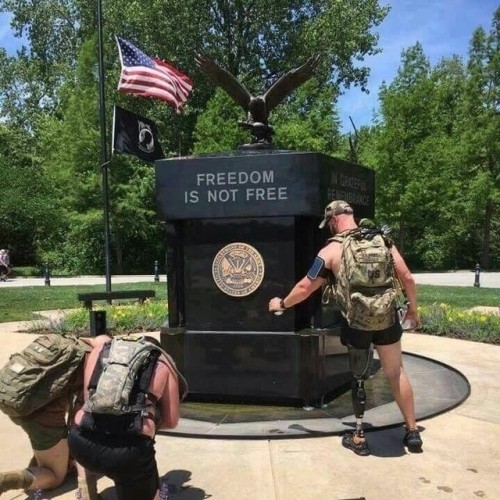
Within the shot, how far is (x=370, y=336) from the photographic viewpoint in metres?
4.02

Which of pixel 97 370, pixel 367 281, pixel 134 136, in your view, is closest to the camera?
pixel 97 370

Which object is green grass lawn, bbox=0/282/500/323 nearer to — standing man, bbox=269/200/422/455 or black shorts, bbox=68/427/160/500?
standing man, bbox=269/200/422/455

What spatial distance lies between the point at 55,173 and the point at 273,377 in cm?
3022

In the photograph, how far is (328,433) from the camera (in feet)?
14.6

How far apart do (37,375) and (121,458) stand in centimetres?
77

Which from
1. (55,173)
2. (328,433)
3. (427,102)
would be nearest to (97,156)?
(55,173)

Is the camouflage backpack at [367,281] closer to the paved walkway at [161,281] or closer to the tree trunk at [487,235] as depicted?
the paved walkway at [161,281]

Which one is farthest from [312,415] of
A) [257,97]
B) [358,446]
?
[257,97]

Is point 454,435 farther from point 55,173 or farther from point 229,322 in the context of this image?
point 55,173

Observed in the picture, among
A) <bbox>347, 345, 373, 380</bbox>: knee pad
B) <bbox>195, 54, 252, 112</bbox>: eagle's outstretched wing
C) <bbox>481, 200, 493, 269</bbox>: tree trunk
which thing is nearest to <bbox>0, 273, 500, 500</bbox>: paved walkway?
<bbox>347, 345, 373, 380</bbox>: knee pad

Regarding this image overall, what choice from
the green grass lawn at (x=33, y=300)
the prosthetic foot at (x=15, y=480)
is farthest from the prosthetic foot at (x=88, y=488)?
the green grass lawn at (x=33, y=300)

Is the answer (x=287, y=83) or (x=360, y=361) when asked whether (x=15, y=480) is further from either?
(x=287, y=83)

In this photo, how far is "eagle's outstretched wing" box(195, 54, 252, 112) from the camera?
5.88 m

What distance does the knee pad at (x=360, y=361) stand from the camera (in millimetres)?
4062
